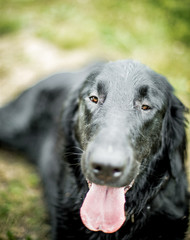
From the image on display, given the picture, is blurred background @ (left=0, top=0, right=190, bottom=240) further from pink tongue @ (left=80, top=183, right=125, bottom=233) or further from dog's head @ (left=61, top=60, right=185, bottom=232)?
dog's head @ (left=61, top=60, right=185, bottom=232)

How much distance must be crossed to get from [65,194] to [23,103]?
6.94 feet

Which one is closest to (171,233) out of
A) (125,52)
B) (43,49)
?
(125,52)

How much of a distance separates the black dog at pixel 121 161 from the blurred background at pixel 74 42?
3.58ft

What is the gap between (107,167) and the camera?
172 centimetres

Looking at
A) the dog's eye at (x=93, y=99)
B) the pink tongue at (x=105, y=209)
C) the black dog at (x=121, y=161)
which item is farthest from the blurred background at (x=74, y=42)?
the dog's eye at (x=93, y=99)

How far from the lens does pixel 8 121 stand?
175 inches

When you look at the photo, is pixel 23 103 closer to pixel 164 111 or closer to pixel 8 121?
pixel 8 121

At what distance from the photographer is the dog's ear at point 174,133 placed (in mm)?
2648

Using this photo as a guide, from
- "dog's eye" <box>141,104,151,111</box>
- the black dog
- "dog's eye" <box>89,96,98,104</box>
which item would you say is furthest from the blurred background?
"dog's eye" <box>141,104,151,111</box>

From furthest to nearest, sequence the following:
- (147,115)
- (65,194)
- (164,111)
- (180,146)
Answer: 1. (65,194)
2. (180,146)
3. (164,111)
4. (147,115)

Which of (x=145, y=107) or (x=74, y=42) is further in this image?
(x=74, y=42)

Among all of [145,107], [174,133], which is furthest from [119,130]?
[174,133]

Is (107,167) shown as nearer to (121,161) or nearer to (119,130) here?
(121,161)

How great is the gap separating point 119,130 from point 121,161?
0.30 m
